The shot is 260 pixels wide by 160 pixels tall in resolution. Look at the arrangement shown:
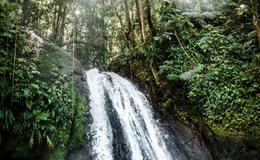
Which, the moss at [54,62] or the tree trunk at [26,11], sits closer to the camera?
the moss at [54,62]

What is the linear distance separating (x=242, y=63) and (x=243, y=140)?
301cm

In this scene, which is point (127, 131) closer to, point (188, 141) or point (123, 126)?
point (123, 126)

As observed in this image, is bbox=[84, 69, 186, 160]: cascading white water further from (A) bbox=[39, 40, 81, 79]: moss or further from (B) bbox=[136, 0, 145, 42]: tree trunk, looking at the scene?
(B) bbox=[136, 0, 145, 42]: tree trunk

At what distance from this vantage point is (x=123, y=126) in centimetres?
845

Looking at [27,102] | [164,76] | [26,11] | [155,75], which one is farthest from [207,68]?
[26,11]

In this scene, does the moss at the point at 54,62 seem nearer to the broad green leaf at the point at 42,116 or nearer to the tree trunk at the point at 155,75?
the broad green leaf at the point at 42,116

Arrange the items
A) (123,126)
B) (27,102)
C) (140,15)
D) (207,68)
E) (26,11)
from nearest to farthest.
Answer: (27,102), (123,126), (207,68), (140,15), (26,11)

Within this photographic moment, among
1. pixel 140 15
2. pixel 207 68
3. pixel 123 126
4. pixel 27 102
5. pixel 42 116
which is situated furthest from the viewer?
pixel 140 15

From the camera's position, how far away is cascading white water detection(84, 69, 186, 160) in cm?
772

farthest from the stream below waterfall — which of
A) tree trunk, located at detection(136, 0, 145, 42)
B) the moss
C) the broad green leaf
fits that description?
tree trunk, located at detection(136, 0, 145, 42)

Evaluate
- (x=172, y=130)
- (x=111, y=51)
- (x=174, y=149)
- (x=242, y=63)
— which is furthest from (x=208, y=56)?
(x=111, y=51)

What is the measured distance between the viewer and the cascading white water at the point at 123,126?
7719 millimetres

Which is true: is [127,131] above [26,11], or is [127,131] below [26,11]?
below

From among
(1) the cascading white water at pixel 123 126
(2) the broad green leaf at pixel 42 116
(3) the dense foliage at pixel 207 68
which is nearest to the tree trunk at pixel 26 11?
(3) the dense foliage at pixel 207 68
